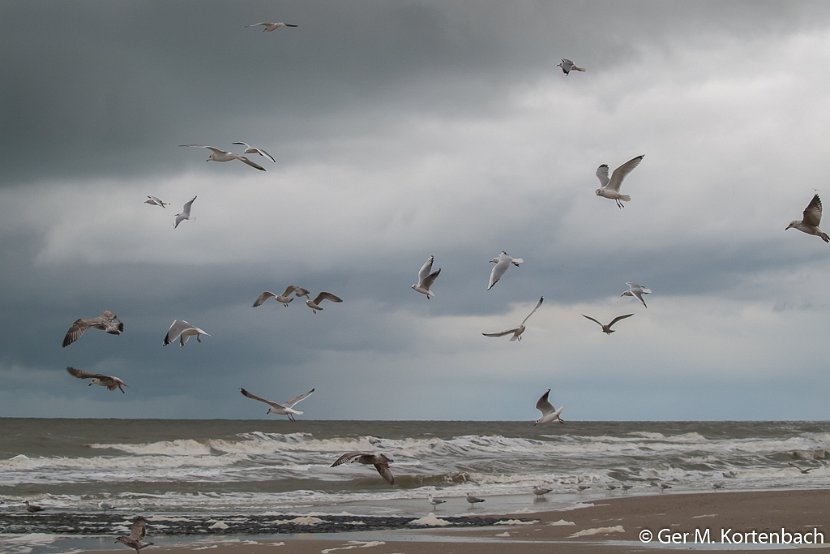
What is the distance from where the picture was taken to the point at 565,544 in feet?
47.4

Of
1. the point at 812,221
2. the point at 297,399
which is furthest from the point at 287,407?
the point at 812,221

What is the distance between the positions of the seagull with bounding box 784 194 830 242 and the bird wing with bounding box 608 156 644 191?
268 cm

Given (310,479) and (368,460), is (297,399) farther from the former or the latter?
(310,479)

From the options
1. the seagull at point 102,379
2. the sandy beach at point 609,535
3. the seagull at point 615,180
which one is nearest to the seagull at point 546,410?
the sandy beach at point 609,535

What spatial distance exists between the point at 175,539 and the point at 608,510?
7.74m

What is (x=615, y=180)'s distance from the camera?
18438 mm

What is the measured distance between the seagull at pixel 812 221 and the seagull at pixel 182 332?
A: 9.67 meters

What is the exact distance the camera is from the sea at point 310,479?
1872cm

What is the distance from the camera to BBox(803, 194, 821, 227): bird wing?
17188 mm

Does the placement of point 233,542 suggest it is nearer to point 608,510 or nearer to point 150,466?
point 608,510

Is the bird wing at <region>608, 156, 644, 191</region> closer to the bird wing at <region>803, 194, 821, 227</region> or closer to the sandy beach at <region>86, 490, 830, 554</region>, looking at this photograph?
the bird wing at <region>803, 194, 821, 227</region>

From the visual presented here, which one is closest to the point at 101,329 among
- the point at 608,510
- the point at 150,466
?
the point at 608,510

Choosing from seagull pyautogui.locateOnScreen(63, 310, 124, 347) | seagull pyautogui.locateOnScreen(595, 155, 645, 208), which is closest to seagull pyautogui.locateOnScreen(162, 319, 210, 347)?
seagull pyautogui.locateOnScreen(63, 310, 124, 347)

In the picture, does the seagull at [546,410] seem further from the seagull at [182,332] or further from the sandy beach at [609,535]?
the seagull at [182,332]
